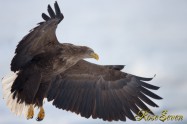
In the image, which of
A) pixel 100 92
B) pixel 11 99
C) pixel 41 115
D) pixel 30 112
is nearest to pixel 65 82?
pixel 100 92

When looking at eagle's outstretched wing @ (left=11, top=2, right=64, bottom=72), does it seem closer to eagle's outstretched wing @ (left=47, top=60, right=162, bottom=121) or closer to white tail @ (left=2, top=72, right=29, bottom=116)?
white tail @ (left=2, top=72, right=29, bottom=116)

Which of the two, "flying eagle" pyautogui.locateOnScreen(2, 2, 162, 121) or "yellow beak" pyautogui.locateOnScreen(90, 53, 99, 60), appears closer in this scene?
"flying eagle" pyautogui.locateOnScreen(2, 2, 162, 121)

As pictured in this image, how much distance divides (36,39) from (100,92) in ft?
6.71

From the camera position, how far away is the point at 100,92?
939cm

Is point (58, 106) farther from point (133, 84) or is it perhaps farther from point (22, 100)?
point (133, 84)

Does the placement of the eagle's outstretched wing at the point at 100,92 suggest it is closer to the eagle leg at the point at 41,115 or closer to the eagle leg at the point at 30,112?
the eagle leg at the point at 41,115

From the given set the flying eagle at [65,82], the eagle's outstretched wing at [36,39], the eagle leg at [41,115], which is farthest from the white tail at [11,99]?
the eagle's outstretched wing at [36,39]

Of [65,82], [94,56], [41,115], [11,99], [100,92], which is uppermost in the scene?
[94,56]

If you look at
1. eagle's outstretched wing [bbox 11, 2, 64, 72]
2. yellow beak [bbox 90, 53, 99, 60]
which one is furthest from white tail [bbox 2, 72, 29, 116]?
yellow beak [bbox 90, 53, 99, 60]

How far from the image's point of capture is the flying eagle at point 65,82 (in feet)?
26.5

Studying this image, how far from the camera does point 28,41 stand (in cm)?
793

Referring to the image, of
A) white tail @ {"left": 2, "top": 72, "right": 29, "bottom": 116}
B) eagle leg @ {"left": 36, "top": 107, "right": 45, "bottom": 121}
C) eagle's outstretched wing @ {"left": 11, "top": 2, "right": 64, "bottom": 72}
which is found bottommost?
eagle leg @ {"left": 36, "top": 107, "right": 45, "bottom": 121}

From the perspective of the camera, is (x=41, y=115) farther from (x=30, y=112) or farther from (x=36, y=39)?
(x=36, y=39)

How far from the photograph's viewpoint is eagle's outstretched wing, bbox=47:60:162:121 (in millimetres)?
8781
